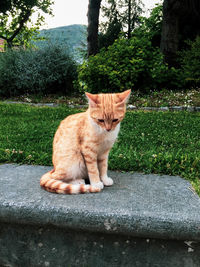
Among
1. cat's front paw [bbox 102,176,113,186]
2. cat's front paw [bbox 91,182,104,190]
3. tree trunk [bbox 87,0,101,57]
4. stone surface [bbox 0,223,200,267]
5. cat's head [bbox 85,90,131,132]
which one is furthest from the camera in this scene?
tree trunk [bbox 87,0,101,57]

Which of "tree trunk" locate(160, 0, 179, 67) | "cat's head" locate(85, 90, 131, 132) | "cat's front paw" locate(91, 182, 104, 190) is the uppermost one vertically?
"tree trunk" locate(160, 0, 179, 67)

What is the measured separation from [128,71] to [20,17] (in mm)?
17432

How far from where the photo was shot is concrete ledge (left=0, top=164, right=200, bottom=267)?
165cm

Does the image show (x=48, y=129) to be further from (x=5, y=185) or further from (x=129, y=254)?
(x=129, y=254)

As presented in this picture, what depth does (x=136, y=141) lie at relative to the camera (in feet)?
12.6

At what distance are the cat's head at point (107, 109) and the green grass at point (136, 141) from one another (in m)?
0.89

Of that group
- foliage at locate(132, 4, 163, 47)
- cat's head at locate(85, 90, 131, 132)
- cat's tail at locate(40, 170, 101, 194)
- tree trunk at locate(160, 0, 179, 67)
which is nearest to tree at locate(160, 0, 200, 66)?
tree trunk at locate(160, 0, 179, 67)

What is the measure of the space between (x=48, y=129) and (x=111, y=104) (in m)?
2.76

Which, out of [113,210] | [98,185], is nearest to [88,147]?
[98,185]

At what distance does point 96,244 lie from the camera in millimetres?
1809

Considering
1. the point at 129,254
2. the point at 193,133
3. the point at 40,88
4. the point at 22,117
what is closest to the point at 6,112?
the point at 22,117

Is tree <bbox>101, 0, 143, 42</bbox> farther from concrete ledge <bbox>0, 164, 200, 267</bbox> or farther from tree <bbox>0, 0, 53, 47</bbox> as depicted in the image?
concrete ledge <bbox>0, 164, 200, 267</bbox>

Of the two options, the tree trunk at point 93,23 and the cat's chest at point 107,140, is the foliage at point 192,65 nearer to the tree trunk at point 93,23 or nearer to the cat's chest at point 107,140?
the tree trunk at point 93,23

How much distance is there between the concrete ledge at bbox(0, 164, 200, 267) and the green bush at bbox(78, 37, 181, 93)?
6087mm
